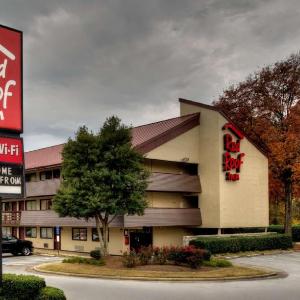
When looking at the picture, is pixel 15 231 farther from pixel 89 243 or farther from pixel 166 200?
pixel 166 200

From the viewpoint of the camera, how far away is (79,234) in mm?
45875

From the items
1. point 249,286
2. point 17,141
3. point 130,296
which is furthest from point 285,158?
point 17,141

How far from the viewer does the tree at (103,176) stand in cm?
3241

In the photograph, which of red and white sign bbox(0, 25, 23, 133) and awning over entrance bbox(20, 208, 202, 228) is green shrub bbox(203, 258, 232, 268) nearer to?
awning over entrance bbox(20, 208, 202, 228)

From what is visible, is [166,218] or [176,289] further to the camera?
[166,218]

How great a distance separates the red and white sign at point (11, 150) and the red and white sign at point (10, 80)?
329mm

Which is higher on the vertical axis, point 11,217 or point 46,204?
point 46,204

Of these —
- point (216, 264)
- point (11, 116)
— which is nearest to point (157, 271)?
point (216, 264)

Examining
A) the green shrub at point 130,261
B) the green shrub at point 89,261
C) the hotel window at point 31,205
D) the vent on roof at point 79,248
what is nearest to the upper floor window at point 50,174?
the hotel window at point 31,205

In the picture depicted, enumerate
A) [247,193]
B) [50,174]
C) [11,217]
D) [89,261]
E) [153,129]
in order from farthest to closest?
[11,217] → [50,174] → [247,193] → [153,129] → [89,261]

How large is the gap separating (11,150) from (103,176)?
17.8 metres

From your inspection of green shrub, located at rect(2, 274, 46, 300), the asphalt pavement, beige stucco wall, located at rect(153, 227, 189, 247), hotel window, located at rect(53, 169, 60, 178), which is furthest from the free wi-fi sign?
hotel window, located at rect(53, 169, 60, 178)

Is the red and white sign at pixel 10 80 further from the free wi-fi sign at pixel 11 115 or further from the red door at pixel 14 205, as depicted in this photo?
the red door at pixel 14 205

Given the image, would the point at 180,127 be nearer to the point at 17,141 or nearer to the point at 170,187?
the point at 170,187
